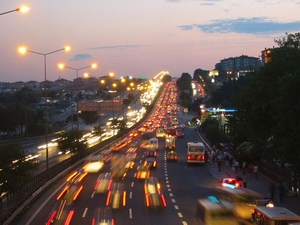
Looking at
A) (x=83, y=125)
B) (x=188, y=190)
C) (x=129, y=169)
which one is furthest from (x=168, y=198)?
(x=83, y=125)

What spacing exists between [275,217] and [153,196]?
522 inches

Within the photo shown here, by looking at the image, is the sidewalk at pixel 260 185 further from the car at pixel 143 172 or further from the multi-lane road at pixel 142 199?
the car at pixel 143 172

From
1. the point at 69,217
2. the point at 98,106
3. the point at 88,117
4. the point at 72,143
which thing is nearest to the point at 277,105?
the point at 69,217

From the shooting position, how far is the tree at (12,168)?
88.0 feet

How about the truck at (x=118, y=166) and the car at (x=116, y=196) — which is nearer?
the car at (x=116, y=196)

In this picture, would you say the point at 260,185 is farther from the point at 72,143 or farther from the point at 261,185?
the point at 72,143

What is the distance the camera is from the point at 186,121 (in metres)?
150

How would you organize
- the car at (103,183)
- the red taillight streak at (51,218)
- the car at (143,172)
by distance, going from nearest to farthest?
the red taillight streak at (51,218)
the car at (103,183)
the car at (143,172)

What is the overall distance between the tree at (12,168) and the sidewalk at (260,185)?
1228cm

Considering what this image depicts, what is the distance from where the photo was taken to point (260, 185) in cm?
3447

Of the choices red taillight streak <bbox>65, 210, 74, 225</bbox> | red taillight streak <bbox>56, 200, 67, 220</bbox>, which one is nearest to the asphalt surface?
red taillight streak <bbox>65, 210, 74, 225</bbox>

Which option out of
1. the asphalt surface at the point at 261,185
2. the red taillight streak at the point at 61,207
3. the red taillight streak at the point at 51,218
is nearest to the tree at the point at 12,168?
the red taillight streak at the point at 61,207

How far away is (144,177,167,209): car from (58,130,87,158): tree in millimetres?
17254

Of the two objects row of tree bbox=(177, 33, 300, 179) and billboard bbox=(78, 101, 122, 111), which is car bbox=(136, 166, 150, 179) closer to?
row of tree bbox=(177, 33, 300, 179)
